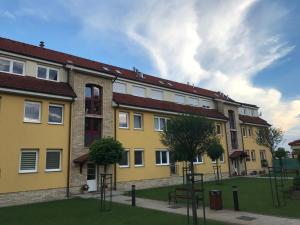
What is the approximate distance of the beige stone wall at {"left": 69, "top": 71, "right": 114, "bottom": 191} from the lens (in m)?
19.8

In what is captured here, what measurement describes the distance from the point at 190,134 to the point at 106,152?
7559 mm

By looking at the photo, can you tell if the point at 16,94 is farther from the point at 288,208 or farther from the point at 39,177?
the point at 288,208

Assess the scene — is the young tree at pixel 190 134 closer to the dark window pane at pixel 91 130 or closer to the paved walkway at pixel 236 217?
the paved walkway at pixel 236 217

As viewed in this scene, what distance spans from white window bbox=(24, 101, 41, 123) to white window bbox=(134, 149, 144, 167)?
340 inches

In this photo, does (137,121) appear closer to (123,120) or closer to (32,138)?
(123,120)

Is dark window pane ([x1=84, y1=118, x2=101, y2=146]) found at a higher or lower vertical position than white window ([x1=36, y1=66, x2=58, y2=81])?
lower

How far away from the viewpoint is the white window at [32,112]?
18375mm

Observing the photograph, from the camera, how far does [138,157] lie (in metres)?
24.3

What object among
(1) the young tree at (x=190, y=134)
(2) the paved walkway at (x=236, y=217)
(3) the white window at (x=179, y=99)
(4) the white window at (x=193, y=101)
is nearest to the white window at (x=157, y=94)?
(3) the white window at (x=179, y=99)

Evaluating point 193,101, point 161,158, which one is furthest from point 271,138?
point 193,101

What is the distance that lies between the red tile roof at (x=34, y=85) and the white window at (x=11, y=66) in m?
0.48

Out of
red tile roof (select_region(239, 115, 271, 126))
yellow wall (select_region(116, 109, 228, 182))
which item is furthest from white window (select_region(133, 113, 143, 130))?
red tile roof (select_region(239, 115, 271, 126))

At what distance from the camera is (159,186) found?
81.6ft

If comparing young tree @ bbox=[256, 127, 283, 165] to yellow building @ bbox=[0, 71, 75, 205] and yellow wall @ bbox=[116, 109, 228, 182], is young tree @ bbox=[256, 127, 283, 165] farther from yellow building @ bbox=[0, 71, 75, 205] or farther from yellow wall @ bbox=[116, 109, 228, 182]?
yellow building @ bbox=[0, 71, 75, 205]
